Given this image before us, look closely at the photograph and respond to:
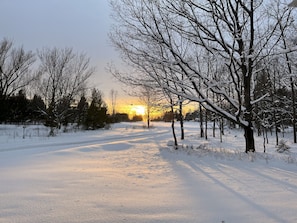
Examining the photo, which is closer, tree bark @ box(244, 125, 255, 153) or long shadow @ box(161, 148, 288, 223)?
long shadow @ box(161, 148, 288, 223)

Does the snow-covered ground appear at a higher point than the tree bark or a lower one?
lower

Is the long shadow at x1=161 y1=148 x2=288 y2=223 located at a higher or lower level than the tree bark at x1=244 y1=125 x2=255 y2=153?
lower

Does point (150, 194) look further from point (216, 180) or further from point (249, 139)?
point (249, 139)

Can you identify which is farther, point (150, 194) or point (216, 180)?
point (216, 180)

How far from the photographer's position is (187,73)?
9695mm

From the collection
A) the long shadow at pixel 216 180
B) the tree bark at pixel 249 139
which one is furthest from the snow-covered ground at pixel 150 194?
the tree bark at pixel 249 139

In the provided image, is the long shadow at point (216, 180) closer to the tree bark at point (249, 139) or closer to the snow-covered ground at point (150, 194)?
the snow-covered ground at point (150, 194)

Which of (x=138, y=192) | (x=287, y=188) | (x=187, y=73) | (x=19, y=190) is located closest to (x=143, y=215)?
(x=138, y=192)

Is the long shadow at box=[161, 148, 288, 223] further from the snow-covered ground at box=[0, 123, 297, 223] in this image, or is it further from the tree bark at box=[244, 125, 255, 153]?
the tree bark at box=[244, 125, 255, 153]

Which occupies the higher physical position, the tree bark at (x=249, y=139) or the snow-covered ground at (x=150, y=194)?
the tree bark at (x=249, y=139)

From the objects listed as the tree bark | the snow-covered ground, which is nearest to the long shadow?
the snow-covered ground

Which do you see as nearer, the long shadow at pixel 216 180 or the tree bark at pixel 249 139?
the long shadow at pixel 216 180

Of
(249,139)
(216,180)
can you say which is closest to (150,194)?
(216,180)

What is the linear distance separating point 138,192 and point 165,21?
7.29 m
